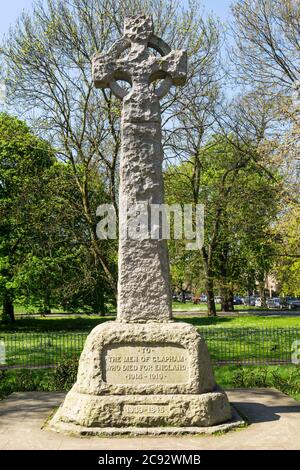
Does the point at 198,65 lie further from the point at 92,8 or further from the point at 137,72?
the point at 137,72

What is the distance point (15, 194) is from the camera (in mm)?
25891

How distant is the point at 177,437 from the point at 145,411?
0.51m

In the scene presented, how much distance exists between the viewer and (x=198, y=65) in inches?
795

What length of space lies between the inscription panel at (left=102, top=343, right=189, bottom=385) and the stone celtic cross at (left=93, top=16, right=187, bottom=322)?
415 mm

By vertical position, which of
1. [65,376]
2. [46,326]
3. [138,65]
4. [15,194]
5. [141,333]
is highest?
[15,194]

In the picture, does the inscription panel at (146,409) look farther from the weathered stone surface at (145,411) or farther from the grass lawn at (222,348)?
the grass lawn at (222,348)

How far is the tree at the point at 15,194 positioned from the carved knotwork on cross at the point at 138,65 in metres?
14.2

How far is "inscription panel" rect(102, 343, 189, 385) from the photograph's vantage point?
7199 millimetres

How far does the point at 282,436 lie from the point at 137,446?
71.9 inches

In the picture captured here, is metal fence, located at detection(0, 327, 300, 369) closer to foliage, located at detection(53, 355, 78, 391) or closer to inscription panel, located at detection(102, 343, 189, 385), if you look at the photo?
foliage, located at detection(53, 355, 78, 391)

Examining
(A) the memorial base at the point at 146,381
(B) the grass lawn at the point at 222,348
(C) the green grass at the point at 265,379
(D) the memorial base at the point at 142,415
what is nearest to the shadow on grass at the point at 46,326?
(B) the grass lawn at the point at 222,348

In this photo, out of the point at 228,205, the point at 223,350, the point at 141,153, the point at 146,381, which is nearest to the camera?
the point at 146,381

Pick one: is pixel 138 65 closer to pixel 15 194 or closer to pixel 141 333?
pixel 141 333

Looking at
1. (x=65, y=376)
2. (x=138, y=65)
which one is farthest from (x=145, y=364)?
(x=65, y=376)
